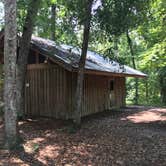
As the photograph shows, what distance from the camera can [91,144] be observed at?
926 cm

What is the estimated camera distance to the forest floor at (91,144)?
786 cm

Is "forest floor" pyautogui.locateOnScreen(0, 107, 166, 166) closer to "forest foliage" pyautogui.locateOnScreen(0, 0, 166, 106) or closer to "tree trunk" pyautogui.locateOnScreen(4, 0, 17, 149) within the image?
"tree trunk" pyautogui.locateOnScreen(4, 0, 17, 149)

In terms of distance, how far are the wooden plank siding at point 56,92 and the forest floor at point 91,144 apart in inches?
57.6

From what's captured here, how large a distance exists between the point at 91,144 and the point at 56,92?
539 cm

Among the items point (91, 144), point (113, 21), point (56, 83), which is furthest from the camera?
point (56, 83)

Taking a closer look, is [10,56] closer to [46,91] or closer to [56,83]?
[56,83]

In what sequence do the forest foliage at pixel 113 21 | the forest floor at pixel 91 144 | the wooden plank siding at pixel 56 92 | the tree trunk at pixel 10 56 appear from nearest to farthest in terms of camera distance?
1. the forest floor at pixel 91 144
2. the tree trunk at pixel 10 56
3. the forest foliage at pixel 113 21
4. the wooden plank siding at pixel 56 92

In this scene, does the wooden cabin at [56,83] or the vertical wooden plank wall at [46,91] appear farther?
the vertical wooden plank wall at [46,91]

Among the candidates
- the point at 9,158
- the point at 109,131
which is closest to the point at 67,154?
the point at 9,158

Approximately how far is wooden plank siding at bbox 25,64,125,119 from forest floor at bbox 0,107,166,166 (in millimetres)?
1463

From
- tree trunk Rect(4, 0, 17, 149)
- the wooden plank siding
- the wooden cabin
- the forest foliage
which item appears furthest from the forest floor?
the forest foliage

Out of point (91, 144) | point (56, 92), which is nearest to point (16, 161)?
point (91, 144)

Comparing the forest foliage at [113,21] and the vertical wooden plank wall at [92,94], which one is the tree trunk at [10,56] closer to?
the forest foliage at [113,21]

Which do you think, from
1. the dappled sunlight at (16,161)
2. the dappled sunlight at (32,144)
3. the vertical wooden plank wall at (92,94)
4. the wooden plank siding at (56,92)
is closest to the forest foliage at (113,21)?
the wooden plank siding at (56,92)
